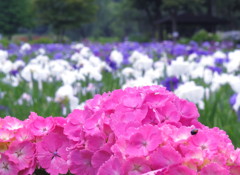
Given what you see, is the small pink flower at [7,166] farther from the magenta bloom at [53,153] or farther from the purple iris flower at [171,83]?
the purple iris flower at [171,83]

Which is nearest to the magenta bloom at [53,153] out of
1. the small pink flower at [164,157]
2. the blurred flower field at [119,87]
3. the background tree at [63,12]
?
the small pink flower at [164,157]

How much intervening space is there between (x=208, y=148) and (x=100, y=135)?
30 cm

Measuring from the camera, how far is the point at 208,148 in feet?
3.35

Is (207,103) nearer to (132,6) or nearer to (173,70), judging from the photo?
(173,70)

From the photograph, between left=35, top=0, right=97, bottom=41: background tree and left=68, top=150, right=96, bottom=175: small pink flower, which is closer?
left=68, top=150, right=96, bottom=175: small pink flower

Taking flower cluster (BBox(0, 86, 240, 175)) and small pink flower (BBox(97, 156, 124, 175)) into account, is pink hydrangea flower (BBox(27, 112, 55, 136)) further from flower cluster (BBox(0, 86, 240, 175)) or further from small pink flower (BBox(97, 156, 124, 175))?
small pink flower (BBox(97, 156, 124, 175))

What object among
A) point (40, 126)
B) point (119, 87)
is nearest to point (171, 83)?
point (119, 87)

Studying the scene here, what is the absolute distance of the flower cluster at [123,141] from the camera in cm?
96

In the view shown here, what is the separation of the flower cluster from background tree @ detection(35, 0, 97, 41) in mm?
33563

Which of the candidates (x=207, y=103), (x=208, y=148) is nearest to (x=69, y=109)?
(x=207, y=103)

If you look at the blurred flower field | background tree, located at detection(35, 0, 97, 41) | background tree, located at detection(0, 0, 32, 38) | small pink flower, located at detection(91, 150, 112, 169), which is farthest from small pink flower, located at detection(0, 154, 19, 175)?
background tree, located at detection(0, 0, 32, 38)

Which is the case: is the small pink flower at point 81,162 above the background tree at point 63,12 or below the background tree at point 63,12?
above

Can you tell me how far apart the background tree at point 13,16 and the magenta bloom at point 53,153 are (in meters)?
44.4

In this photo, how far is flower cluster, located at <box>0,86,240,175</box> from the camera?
0.96m
